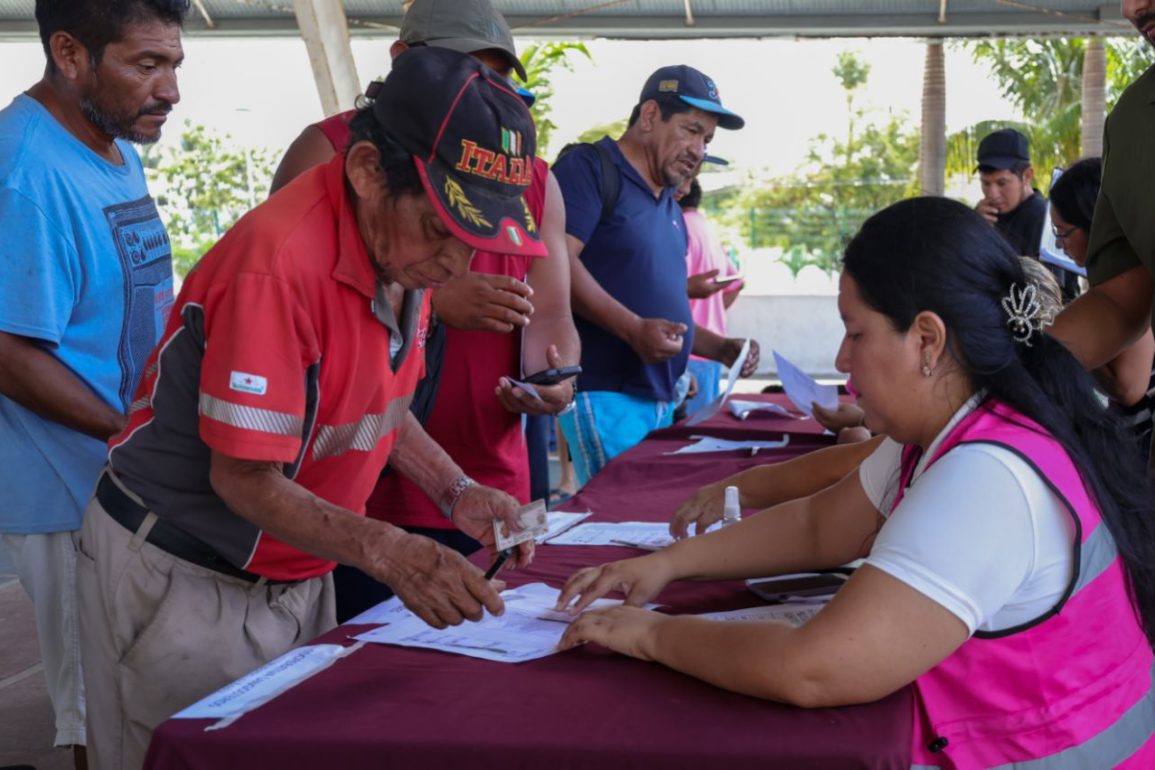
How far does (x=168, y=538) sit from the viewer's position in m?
1.73

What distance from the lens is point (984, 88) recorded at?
83.6 ft

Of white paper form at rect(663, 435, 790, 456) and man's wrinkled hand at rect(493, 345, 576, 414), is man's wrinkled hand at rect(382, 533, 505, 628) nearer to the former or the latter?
man's wrinkled hand at rect(493, 345, 576, 414)

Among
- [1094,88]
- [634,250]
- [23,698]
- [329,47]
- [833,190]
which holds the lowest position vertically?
[23,698]

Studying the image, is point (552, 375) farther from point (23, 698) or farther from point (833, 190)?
point (833, 190)

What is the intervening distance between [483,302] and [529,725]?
4.12 ft

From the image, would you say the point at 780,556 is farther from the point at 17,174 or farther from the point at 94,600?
the point at 17,174

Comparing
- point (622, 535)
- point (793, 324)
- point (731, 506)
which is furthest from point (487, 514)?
point (793, 324)

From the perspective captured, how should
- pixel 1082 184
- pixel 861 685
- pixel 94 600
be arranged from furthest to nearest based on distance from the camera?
pixel 1082 184, pixel 94 600, pixel 861 685

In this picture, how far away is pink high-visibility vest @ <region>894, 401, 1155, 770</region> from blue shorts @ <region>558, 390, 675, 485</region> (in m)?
2.22

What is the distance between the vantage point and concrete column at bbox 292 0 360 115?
616 centimetres

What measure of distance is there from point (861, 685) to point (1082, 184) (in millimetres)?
2358

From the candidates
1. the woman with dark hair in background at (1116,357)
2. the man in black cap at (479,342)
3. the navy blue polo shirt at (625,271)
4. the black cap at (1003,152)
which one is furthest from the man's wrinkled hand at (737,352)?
the black cap at (1003,152)

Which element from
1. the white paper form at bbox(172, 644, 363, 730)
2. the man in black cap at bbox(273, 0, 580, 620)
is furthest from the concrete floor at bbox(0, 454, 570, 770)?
the white paper form at bbox(172, 644, 363, 730)

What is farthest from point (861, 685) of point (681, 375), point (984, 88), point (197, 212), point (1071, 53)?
point (984, 88)
